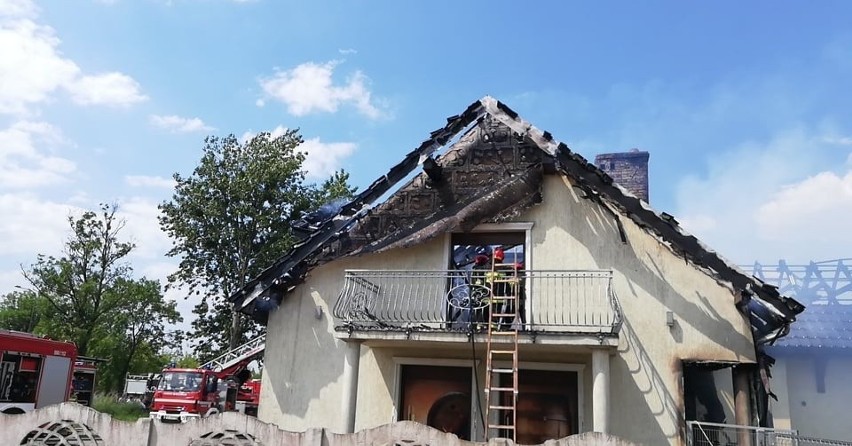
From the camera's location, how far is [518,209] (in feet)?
34.7

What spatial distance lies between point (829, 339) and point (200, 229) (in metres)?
32.9

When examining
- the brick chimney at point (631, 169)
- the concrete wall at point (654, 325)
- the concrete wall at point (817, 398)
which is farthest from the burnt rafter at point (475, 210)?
the concrete wall at point (817, 398)

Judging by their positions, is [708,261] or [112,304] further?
[112,304]

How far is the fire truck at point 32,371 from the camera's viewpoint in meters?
15.5

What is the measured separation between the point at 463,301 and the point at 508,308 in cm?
79

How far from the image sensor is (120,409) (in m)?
29.2

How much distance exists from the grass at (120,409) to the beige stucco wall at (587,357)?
19891 millimetres

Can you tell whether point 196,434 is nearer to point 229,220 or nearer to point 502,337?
point 502,337

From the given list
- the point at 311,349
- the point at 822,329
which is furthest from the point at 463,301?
the point at 822,329

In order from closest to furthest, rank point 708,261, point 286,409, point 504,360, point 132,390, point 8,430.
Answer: point 8,430
point 708,261
point 504,360
point 286,409
point 132,390

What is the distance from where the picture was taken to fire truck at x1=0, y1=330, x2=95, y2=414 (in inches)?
612

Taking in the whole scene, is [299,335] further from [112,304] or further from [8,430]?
[112,304]

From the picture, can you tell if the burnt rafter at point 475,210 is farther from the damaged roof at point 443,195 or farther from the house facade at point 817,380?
the house facade at point 817,380

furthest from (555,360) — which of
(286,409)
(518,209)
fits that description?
(286,409)
